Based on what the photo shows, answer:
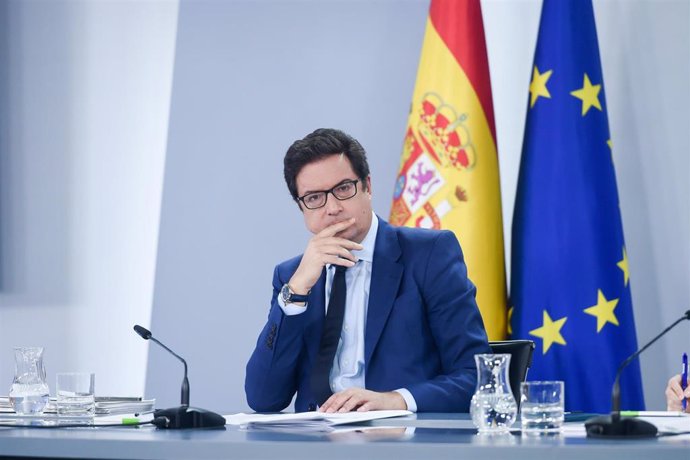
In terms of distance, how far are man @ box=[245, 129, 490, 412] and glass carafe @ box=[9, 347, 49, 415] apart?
23.8 inches

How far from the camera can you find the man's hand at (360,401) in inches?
81.0

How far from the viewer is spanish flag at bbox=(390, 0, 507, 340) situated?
3385 mm

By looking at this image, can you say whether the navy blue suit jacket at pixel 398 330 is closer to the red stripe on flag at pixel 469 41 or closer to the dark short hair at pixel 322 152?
the dark short hair at pixel 322 152

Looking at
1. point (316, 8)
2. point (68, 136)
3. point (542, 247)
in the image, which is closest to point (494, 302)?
point (542, 247)

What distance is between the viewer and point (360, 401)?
6.85ft

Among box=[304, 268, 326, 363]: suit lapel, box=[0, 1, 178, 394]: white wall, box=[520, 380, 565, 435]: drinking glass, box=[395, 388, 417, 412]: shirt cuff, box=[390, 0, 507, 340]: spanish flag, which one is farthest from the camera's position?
box=[0, 1, 178, 394]: white wall

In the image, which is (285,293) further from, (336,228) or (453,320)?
(453,320)

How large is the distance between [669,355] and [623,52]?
1.18 metres

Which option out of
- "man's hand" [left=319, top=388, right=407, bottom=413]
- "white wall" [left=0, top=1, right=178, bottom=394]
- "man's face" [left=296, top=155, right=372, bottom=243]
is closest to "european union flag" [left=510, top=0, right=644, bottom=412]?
"man's face" [left=296, top=155, right=372, bottom=243]

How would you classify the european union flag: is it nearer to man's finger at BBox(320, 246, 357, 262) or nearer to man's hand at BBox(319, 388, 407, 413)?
man's finger at BBox(320, 246, 357, 262)

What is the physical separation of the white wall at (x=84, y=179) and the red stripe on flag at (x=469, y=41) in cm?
131

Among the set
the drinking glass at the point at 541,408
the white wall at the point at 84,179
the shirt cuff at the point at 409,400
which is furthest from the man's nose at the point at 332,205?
the white wall at the point at 84,179

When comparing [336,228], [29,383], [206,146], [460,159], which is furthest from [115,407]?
[206,146]

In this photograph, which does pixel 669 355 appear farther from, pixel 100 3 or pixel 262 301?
pixel 100 3
